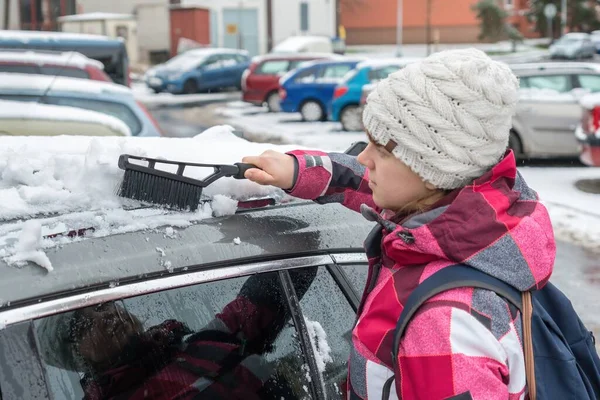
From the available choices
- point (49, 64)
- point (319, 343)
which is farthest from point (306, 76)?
point (319, 343)

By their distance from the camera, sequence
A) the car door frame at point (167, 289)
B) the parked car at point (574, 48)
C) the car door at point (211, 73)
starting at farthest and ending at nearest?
the parked car at point (574, 48), the car door at point (211, 73), the car door frame at point (167, 289)

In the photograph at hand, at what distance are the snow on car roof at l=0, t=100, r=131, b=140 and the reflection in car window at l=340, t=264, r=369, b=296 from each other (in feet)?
11.2

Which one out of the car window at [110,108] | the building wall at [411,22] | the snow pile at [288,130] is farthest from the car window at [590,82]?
the building wall at [411,22]

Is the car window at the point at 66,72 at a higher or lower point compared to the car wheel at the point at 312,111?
higher

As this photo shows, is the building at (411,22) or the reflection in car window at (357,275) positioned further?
Answer: the building at (411,22)

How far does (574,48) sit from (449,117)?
1477 inches

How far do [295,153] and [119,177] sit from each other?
46 centimetres

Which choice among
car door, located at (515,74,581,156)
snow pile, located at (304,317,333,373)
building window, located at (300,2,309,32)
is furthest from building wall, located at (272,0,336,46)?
snow pile, located at (304,317,333,373)

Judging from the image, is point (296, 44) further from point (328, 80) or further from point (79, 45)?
point (79, 45)

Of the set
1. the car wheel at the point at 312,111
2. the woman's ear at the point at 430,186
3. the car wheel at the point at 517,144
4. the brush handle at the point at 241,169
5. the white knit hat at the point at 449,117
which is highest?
the white knit hat at the point at 449,117

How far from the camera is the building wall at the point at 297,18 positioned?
37812mm

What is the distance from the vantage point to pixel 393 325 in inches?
52.7

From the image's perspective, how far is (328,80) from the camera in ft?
53.0

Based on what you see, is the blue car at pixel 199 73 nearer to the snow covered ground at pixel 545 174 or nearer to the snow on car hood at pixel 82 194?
the snow covered ground at pixel 545 174
